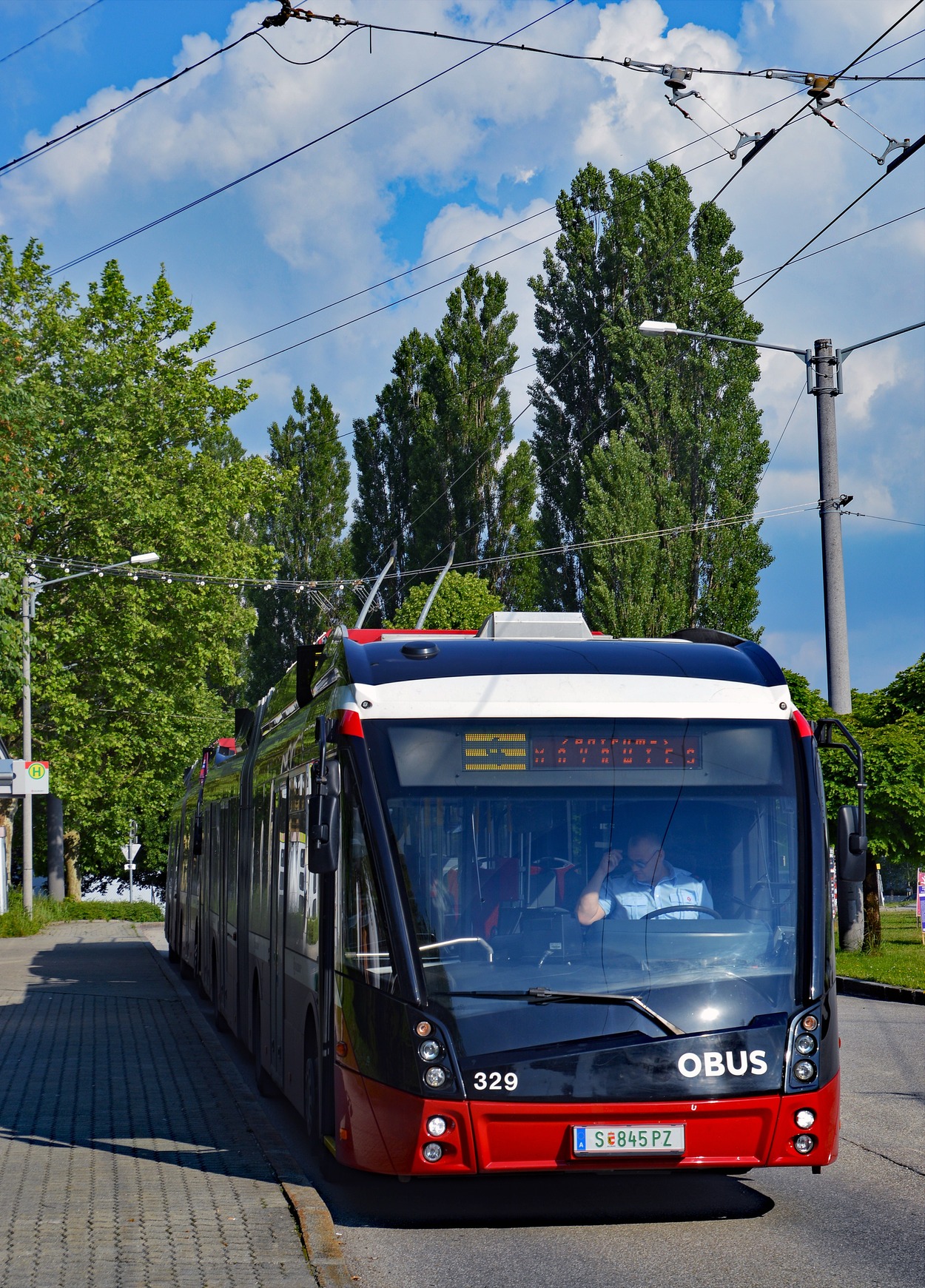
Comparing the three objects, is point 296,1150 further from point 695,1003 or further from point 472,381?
point 472,381

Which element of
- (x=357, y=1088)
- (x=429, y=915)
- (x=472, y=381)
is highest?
(x=472, y=381)

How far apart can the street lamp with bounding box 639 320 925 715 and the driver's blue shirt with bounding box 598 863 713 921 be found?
1183 centimetres

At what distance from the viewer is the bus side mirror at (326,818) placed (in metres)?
7.45

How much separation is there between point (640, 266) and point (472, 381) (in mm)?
9096

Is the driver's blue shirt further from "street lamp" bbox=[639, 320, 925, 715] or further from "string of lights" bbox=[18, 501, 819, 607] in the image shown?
"string of lights" bbox=[18, 501, 819, 607]

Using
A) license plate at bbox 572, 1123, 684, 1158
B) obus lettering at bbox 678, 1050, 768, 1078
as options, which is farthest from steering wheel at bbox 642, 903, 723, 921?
license plate at bbox 572, 1123, 684, 1158

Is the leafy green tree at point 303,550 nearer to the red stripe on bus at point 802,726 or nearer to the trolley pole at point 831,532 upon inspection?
the trolley pole at point 831,532

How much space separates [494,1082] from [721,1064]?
38.0 inches

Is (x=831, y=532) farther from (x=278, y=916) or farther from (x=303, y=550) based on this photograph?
(x=303, y=550)

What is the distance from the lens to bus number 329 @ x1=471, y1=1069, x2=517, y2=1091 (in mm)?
6863

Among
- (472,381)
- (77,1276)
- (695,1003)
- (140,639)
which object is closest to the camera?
(77,1276)

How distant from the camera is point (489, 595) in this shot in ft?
156

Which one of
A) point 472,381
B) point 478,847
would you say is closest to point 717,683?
point 478,847

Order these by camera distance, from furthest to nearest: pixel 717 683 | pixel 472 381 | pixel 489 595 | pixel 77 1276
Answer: pixel 472 381 < pixel 489 595 < pixel 717 683 < pixel 77 1276
